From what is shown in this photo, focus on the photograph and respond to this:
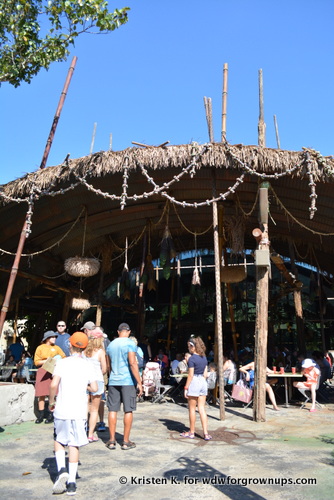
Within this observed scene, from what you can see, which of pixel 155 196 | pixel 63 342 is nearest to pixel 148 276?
pixel 155 196

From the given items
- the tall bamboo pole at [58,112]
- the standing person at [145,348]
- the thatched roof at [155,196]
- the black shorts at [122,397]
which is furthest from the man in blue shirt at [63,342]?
the standing person at [145,348]

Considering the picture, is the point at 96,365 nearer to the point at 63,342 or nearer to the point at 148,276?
the point at 63,342

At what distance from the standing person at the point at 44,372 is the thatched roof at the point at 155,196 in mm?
2870

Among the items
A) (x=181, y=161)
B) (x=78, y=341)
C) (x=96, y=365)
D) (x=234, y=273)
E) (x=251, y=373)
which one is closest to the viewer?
(x=78, y=341)

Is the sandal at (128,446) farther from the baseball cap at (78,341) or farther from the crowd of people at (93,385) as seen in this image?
the baseball cap at (78,341)

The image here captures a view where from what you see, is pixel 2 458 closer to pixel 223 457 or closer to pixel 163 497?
pixel 163 497

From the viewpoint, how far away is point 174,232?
1338cm

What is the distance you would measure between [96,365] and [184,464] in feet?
5.63

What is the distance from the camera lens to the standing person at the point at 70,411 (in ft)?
11.5

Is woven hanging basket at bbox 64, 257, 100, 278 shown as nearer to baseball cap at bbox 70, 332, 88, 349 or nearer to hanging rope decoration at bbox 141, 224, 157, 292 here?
hanging rope decoration at bbox 141, 224, 157, 292

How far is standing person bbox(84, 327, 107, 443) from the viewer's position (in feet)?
17.2

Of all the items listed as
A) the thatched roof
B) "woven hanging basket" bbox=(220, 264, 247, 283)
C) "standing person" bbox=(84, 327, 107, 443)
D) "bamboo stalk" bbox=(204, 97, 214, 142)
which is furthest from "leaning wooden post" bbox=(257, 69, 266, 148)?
"standing person" bbox=(84, 327, 107, 443)

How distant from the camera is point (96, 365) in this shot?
5.41 metres

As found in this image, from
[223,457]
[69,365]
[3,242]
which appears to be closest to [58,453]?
[69,365]
